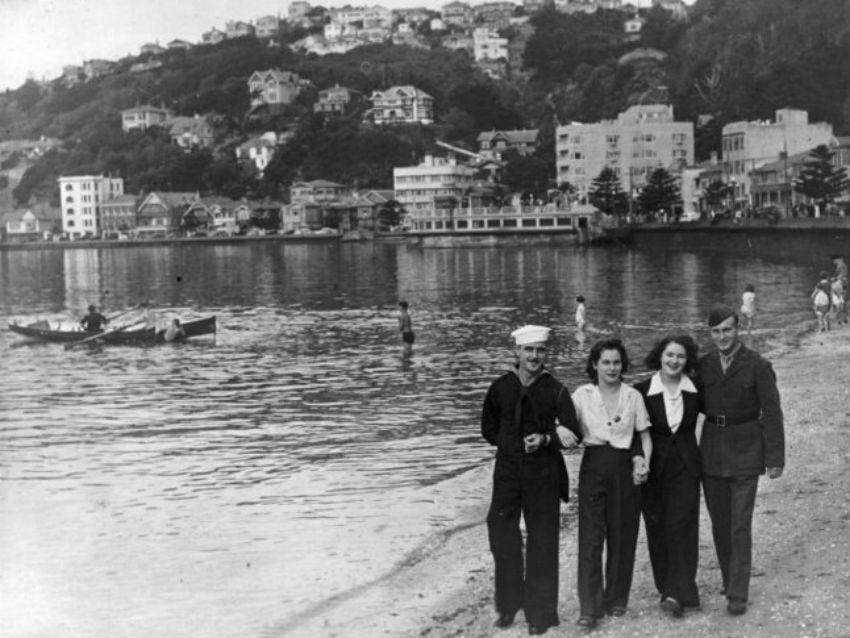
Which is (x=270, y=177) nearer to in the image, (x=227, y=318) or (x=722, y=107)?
(x=722, y=107)

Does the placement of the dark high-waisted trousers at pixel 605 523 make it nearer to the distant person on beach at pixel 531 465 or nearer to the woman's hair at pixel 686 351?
the distant person on beach at pixel 531 465

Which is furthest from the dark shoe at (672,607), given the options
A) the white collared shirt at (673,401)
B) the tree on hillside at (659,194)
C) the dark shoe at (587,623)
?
the tree on hillside at (659,194)

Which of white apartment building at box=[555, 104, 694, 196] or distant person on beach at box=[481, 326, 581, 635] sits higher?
white apartment building at box=[555, 104, 694, 196]

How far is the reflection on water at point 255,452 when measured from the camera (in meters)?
10.9

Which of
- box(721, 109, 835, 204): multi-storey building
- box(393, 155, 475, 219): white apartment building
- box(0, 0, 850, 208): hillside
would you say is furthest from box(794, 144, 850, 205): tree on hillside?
box(393, 155, 475, 219): white apartment building

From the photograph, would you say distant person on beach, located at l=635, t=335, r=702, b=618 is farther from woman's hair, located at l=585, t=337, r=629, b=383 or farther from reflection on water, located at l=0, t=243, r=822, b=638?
reflection on water, located at l=0, t=243, r=822, b=638

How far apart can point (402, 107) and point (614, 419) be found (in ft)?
625

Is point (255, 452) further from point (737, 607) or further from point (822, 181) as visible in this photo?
point (822, 181)

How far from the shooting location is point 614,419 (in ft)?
24.1

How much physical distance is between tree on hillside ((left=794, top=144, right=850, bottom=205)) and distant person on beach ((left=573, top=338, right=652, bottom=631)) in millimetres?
89464

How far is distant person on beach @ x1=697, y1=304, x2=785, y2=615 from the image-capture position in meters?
7.34

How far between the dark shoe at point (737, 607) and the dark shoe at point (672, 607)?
1.07ft

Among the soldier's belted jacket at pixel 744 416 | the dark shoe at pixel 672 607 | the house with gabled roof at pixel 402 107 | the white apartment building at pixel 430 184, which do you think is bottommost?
the dark shoe at pixel 672 607

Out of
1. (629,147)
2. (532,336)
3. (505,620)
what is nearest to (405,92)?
(629,147)
